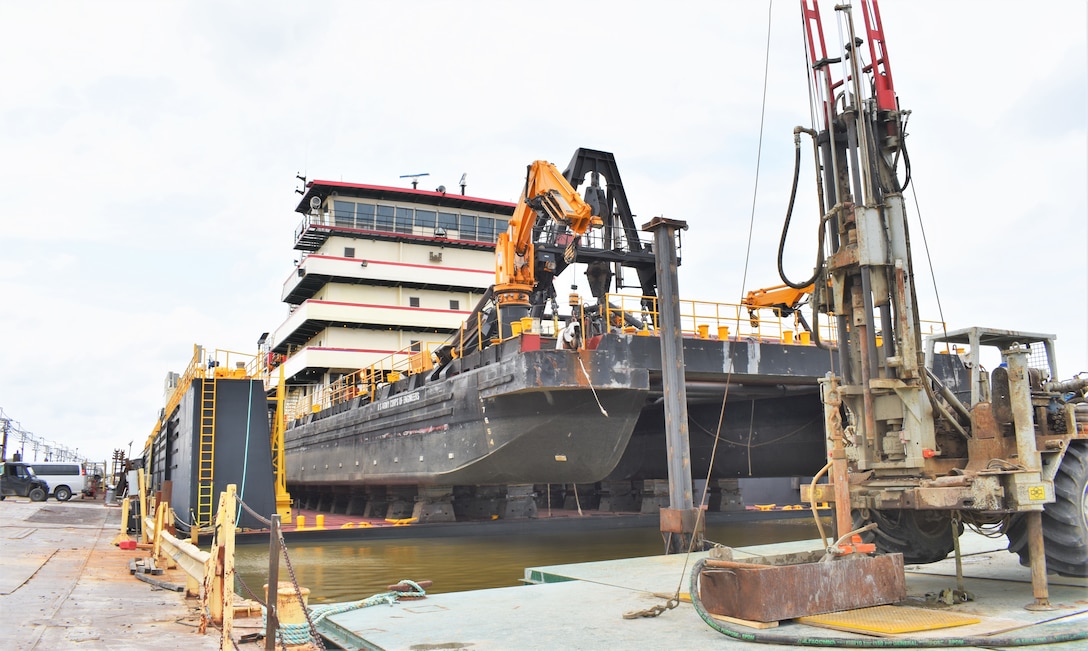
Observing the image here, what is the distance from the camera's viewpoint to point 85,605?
816 centimetres

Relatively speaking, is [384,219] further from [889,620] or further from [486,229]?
[889,620]

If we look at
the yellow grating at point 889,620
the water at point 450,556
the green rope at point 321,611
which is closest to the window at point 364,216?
the water at point 450,556

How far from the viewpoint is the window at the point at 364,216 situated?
2960 cm

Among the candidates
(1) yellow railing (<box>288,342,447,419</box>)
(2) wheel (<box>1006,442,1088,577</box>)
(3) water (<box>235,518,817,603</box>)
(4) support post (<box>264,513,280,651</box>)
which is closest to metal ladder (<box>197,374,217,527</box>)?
(3) water (<box>235,518,817,603</box>)

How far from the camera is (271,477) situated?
1596cm

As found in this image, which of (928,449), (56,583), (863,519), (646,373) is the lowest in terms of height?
(56,583)

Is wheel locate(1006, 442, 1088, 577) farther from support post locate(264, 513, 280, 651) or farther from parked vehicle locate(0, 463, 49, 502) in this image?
parked vehicle locate(0, 463, 49, 502)

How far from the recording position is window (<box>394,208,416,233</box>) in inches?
1184

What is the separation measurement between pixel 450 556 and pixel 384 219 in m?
18.0

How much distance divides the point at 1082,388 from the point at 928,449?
171 centimetres

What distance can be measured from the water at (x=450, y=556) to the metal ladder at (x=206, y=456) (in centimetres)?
99

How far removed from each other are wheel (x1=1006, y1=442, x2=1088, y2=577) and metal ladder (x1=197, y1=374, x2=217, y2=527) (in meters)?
13.5

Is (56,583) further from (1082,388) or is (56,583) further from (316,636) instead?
(1082,388)

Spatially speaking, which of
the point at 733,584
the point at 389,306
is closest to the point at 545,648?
the point at 733,584
